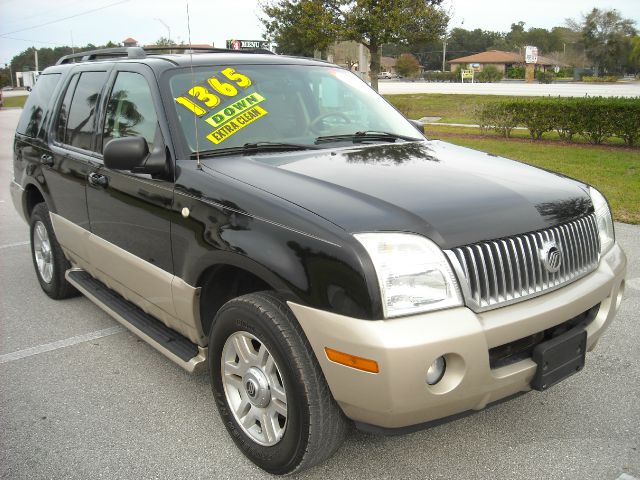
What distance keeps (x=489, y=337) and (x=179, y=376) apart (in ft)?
6.78

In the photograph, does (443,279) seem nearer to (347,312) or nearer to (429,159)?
(347,312)

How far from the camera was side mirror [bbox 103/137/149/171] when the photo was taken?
123 inches

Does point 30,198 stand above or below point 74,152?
below

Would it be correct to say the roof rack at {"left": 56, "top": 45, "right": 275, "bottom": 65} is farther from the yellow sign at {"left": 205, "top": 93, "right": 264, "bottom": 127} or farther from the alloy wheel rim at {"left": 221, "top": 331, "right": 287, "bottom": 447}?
the alloy wheel rim at {"left": 221, "top": 331, "right": 287, "bottom": 447}

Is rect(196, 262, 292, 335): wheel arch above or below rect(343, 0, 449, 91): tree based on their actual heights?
below

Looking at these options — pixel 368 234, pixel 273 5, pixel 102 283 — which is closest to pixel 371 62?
pixel 273 5

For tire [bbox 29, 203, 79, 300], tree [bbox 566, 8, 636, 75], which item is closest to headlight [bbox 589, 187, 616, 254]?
tire [bbox 29, 203, 79, 300]

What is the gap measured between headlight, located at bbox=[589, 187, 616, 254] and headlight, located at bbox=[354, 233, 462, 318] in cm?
122

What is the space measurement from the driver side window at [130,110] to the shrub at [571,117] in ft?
40.9

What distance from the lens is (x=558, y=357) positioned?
103 inches

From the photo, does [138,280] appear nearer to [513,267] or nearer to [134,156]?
[134,156]

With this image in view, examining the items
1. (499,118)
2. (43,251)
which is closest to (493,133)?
(499,118)

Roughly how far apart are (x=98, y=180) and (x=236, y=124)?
3.37ft

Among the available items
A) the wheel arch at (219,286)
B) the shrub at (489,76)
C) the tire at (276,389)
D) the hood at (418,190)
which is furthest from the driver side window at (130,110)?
the shrub at (489,76)
